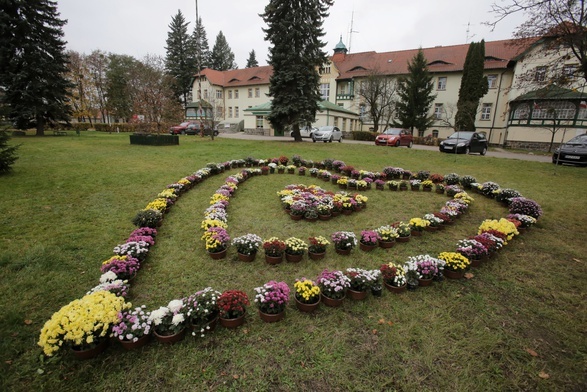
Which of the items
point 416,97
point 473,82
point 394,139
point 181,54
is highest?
point 181,54

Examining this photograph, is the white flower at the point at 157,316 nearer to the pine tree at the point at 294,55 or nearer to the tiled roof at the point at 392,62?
the pine tree at the point at 294,55

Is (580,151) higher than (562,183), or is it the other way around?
Answer: (580,151)

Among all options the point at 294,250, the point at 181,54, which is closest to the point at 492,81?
the point at 294,250

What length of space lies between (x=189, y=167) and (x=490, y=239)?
1103cm

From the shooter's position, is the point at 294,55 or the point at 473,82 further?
the point at 473,82

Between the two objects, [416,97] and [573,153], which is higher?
[416,97]

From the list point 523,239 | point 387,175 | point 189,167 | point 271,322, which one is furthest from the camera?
point 189,167

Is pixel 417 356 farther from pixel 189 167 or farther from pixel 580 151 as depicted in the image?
pixel 580 151

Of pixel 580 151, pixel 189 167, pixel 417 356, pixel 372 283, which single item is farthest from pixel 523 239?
pixel 580 151

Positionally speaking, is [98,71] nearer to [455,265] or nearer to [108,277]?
[108,277]

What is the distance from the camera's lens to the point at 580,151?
48.0 ft

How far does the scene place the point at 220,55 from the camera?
208ft

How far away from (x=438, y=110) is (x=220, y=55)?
50.4m

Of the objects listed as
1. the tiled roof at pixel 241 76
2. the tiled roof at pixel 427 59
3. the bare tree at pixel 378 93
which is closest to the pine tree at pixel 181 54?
the tiled roof at pixel 241 76
